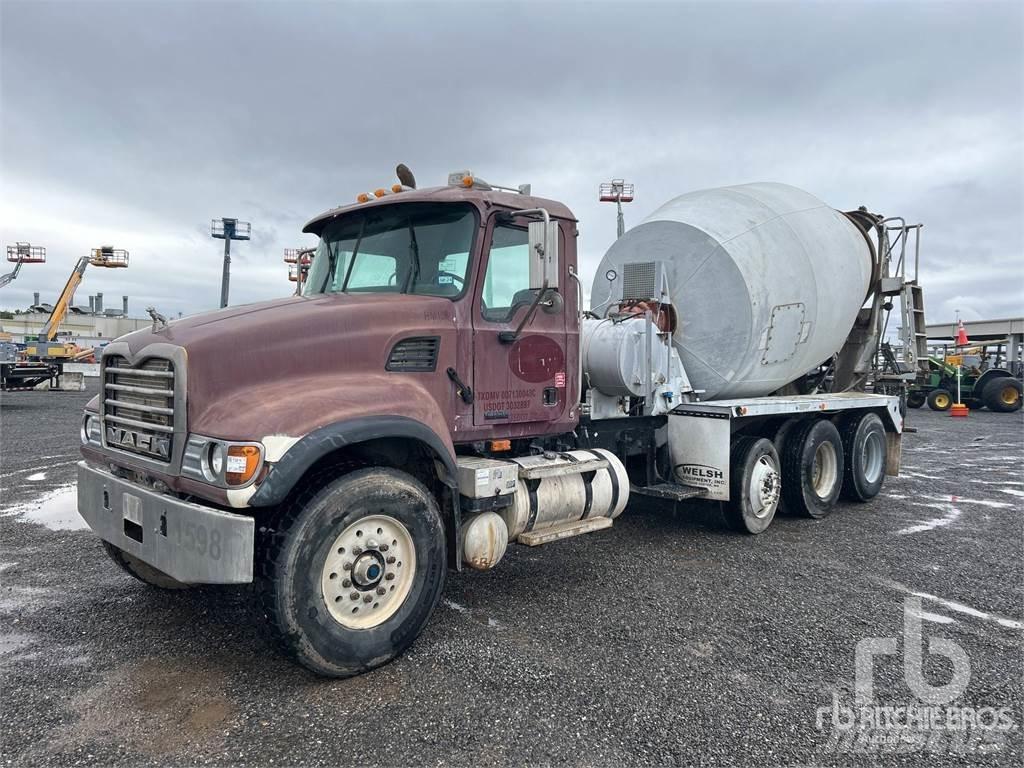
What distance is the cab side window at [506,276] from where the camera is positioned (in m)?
4.89

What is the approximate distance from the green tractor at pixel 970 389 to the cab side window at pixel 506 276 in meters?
24.8

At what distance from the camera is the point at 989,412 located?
25.9 metres

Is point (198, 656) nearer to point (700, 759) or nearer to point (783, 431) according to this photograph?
point (700, 759)

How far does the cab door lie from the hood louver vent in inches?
13.7

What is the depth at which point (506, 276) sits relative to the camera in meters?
5.00

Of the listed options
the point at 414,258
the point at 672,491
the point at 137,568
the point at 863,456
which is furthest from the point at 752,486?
the point at 137,568

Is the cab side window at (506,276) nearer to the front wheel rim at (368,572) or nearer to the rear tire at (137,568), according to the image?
the front wheel rim at (368,572)

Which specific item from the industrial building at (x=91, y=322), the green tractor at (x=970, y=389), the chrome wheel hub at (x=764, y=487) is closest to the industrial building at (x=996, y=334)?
the green tractor at (x=970, y=389)

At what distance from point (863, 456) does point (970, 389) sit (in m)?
21.9

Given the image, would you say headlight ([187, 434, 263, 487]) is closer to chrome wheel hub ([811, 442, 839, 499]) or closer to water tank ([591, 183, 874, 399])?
water tank ([591, 183, 874, 399])

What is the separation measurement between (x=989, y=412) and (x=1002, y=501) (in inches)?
810

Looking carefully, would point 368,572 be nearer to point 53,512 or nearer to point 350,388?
point 350,388

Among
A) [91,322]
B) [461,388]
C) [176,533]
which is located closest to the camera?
[176,533]
